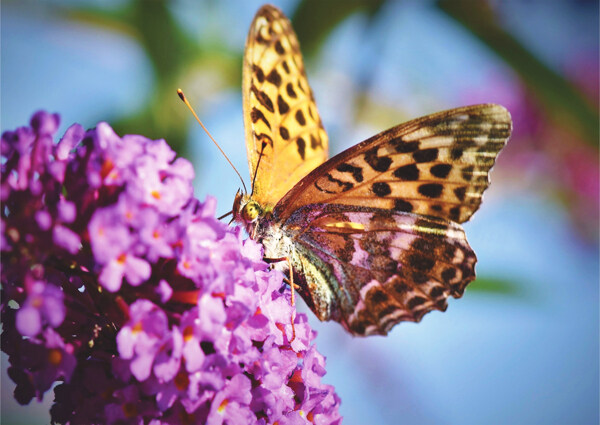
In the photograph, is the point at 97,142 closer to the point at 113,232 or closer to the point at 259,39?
the point at 113,232

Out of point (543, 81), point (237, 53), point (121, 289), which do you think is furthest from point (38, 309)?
point (543, 81)

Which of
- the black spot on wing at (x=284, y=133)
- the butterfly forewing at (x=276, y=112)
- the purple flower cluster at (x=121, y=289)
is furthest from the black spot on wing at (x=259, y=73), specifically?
the purple flower cluster at (x=121, y=289)

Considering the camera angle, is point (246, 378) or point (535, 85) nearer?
point (246, 378)

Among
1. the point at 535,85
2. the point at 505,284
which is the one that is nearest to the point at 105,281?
the point at 535,85

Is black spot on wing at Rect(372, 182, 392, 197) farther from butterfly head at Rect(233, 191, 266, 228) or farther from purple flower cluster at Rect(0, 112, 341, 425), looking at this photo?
purple flower cluster at Rect(0, 112, 341, 425)

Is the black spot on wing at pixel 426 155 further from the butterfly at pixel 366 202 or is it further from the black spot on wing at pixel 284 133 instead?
the black spot on wing at pixel 284 133

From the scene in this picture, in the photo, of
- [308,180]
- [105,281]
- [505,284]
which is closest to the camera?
[105,281]

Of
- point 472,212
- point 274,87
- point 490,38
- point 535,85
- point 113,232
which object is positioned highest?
point 490,38

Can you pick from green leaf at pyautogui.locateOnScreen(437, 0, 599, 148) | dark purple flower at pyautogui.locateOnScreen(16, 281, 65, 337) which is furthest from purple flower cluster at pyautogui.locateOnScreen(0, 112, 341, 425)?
green leaf at pyautogui.locateOnScreen(437, 0, 599, 148)

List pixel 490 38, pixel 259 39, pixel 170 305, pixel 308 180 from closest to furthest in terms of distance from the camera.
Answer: pixel 170 305, pixel 308 180, pixel 259 39, pixel 490 38
